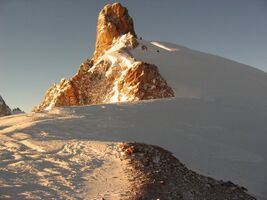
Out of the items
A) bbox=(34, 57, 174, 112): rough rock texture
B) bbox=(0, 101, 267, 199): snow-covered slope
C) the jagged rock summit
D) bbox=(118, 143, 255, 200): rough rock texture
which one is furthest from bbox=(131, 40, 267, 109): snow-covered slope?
bbox=(118, 143, 255, 200): rough rock texture

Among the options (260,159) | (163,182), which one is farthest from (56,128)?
(260,159)

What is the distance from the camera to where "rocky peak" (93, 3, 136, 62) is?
3434cm

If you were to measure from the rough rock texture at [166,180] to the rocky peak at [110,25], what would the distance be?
24.3 meters

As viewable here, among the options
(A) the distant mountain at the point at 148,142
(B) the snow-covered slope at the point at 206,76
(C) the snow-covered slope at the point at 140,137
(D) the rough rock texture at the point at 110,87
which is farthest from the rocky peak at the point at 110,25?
(C) the snow-covered slope at the point at 140,137

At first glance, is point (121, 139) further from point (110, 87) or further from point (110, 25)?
point (110, 25)

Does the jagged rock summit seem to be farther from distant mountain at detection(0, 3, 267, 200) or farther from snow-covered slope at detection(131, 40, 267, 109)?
snow-covered slope at detection(131, 40, 267, 109)

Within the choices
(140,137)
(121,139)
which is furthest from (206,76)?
(121,139)

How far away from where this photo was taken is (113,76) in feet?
87.2

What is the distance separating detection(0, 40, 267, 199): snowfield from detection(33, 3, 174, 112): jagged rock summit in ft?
14.4

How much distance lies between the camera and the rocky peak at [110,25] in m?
34.3

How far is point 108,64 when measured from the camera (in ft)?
92.5

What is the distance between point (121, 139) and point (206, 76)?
48.3ft

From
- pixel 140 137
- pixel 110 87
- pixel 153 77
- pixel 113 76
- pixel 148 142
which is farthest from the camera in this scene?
pixel 113 76

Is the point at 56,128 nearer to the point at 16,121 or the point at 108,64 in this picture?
the point at 16,121
